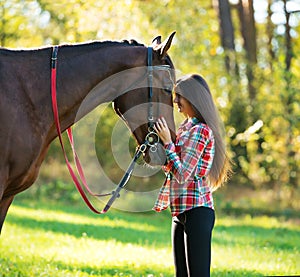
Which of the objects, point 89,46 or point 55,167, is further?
point 55,167

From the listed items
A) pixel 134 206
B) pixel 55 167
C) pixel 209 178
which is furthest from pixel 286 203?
pixel 209 178

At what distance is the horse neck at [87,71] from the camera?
3.57m

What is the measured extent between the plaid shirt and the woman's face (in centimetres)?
11

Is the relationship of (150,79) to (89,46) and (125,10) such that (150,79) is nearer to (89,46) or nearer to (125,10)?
(89,46)

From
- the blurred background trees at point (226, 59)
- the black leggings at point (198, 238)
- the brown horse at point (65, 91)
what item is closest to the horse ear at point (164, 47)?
the brown horse at point (65, 91)

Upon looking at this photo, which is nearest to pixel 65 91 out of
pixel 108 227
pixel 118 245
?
pixel 118 245

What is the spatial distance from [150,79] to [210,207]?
94cm

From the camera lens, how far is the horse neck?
3.57 meters

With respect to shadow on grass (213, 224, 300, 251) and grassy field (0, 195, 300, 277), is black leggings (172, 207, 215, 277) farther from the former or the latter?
shadow on grass (213, 224, 300, 251)

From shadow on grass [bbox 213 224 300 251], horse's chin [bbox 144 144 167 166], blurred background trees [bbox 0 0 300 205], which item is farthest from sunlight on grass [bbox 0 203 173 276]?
blurred background trees [bbox 0 0 300 205]

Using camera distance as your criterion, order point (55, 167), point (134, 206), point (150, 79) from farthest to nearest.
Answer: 1. point (55, 167)
2. point (134, 206)
3. point (150, 79)

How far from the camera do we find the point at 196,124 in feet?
12.5

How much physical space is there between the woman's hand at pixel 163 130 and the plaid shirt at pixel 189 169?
48 millimetres

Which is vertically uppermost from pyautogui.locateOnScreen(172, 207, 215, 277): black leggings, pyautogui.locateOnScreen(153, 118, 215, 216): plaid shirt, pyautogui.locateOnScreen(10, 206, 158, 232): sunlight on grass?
pyautogui.locateOnScreen(153, 118, 215, 216): plaid shirt
